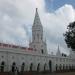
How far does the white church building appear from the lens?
173 feet

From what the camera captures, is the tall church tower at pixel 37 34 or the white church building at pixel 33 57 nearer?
the white church building at pixel 33 57

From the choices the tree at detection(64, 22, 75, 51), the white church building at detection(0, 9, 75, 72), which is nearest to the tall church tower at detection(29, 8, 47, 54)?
the white church building at detection(0, 9, 75, 72)

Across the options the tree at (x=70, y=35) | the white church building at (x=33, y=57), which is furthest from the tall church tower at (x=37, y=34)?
the tree at (x=70, y=35)

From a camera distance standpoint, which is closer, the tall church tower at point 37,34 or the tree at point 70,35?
the tree at point 70,35

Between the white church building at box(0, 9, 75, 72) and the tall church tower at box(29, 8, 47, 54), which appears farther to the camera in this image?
the tall church tower at box(29, 8, 47, 54)

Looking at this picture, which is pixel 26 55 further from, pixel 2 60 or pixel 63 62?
pixel 63 62

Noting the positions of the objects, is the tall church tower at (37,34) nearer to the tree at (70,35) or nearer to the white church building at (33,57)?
the white church building at (33,57)

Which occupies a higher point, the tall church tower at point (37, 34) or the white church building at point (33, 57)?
the tall church tower at point (37, 34)

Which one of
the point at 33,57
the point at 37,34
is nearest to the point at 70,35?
the point at 33,57

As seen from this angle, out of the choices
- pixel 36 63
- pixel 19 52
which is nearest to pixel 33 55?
pixel 36 63

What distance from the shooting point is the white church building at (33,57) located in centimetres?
5262

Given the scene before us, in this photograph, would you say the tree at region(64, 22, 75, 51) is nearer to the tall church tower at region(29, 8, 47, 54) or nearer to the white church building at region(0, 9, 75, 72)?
the white church building at region(0, 9, 75, 72)

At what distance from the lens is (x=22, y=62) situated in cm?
5891

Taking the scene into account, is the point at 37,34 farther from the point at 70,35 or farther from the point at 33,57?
the point at 70,35
